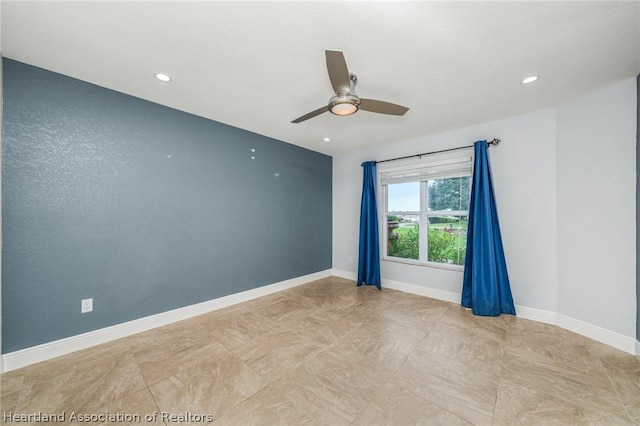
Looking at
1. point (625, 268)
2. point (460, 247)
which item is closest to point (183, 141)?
point (460, 247)

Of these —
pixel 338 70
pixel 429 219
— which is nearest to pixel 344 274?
pixel 429 219

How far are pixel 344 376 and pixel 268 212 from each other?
2.59 metres

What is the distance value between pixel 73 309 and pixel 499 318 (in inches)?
180

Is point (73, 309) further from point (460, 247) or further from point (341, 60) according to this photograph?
point (460, 247)

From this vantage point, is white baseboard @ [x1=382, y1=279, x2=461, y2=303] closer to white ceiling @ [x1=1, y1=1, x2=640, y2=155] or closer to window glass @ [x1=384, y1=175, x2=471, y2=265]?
→ window glass @ [x1=384, y1=175, x2=471, y2=265]

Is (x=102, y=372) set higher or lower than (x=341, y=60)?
lower

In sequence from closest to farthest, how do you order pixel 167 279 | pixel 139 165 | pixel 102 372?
1. pixel 102 372
2. pixel 139 165
3. pixel 167 279

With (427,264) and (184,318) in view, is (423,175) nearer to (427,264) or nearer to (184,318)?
(427,264)

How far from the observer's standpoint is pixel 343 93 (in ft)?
6.29

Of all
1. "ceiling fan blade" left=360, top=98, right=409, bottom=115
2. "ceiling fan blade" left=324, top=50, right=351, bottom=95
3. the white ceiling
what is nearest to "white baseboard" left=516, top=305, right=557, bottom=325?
the white ceiling

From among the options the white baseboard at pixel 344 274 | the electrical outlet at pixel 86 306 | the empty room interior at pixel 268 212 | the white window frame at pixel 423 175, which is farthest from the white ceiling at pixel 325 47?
the white baseboard at pixel 344 274

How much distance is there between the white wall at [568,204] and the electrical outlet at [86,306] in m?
4.29

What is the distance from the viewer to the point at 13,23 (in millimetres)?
1590

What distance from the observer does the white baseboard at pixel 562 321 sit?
2.23m
